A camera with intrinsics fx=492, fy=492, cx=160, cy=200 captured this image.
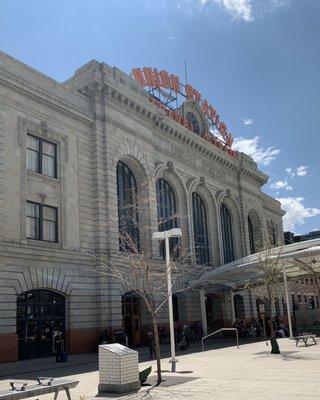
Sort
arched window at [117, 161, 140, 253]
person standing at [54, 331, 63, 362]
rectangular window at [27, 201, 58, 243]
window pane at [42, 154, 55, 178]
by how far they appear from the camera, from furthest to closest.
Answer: arched window at [117, 161, 140, 253] → window pane at [42, 154, 55, 178] → rectangular window at [27, 201, 58, 243] → person standing at [54, 331, 63, 362]

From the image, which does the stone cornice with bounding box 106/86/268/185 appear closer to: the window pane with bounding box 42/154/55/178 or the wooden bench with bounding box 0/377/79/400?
the window pane with bounding box 42/154/55/178

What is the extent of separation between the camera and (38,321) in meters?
29.0

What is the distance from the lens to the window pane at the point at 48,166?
3181 centimetres

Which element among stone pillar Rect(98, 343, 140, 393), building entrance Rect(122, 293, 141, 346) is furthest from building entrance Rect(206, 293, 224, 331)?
stone pillar Rect(98, 343, 140, 393)

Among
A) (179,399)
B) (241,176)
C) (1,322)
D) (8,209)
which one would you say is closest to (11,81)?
(8,209)

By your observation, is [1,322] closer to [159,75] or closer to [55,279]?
[55,279]

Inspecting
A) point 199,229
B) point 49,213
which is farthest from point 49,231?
point 199,229

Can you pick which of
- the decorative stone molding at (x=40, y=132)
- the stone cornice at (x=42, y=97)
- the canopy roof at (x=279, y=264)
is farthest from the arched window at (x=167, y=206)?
the decorative stone molding at (x=40, y=132)

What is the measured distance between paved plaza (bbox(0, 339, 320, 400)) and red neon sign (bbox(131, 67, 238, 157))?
89.6 feet

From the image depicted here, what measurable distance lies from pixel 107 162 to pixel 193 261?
1483cm

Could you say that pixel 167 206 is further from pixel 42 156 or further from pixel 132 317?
pixel 42 156

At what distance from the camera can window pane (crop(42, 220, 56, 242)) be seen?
30609 millimetres

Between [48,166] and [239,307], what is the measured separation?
3144 centimetres

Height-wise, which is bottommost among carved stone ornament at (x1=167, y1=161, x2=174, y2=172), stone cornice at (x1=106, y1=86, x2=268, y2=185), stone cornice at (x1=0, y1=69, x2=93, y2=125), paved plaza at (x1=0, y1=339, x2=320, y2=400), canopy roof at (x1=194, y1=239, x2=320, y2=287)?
paved plaza at (x1=0, y1=339, x2=320, y2=400)
